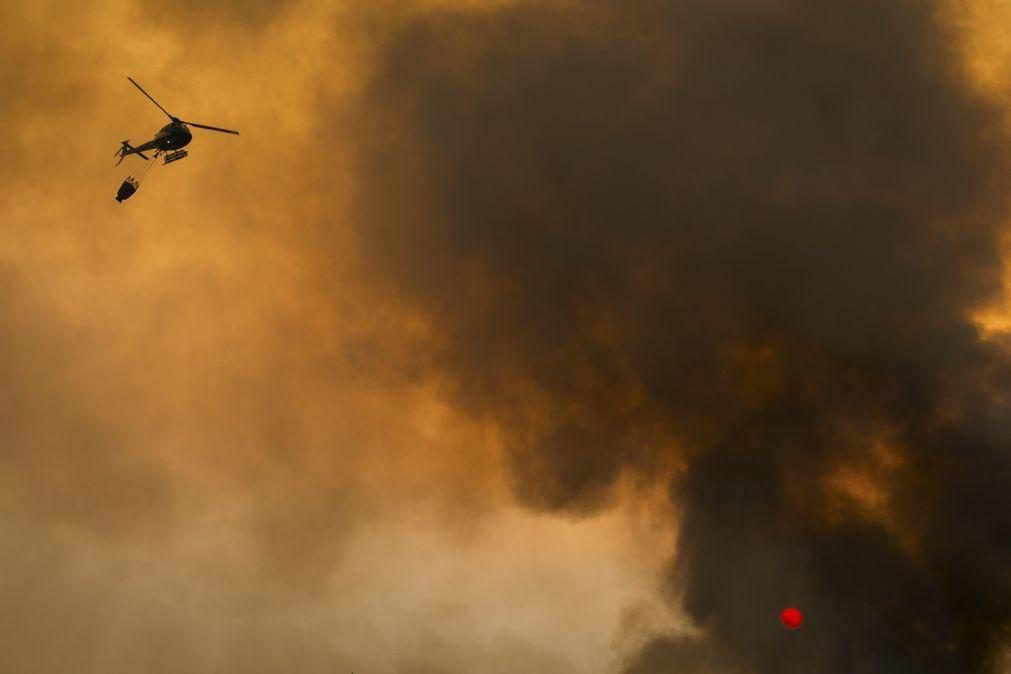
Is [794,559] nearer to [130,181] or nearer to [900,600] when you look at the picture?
[900,600]

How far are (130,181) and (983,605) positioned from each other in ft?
230

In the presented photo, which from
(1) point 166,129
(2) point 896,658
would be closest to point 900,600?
(2) point 896,658

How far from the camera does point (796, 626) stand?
7025 centimetres

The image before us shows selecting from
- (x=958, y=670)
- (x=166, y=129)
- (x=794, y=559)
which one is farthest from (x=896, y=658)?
(x=166, y=129)

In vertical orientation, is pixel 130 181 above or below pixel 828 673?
above

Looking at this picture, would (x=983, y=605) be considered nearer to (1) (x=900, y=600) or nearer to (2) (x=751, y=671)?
(1) (x=900, y=600)

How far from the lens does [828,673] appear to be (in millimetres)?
68188

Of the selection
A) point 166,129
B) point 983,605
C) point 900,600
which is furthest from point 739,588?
point 166,129

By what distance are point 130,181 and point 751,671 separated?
60.8 metres

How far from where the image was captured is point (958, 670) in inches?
2554

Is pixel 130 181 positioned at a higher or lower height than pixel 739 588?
higher

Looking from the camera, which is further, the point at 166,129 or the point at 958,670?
the point at 166,129

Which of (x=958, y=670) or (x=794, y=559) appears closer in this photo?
(x=958, y=670)

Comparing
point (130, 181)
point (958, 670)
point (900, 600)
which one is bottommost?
point (958, 670)
